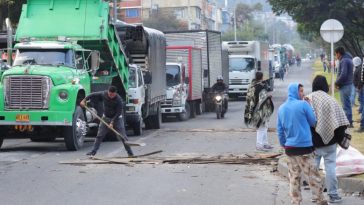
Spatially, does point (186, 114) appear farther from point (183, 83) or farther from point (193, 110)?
point (183, 83)

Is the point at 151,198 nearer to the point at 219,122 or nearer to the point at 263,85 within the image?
the point at 263,85

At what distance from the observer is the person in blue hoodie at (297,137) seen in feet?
29.8

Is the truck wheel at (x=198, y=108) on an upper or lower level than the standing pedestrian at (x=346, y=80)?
lower

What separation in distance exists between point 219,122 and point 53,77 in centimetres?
1099

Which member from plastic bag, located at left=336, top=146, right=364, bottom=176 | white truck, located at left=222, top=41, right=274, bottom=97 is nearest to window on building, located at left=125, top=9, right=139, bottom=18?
white truck, located at left=222, top=41, right=274, bottom=97

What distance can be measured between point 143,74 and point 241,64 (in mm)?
20795

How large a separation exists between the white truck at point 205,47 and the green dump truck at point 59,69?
10584mm

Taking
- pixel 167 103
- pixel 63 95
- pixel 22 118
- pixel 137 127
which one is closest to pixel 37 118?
pixel 22 118

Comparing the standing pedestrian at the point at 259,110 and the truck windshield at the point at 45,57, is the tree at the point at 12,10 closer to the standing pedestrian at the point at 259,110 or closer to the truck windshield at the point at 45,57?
the truck windshield at the point at 45,57

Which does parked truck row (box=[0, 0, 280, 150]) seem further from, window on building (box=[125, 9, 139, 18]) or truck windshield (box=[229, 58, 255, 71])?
window on building (box=[125, 9, 139, 18])

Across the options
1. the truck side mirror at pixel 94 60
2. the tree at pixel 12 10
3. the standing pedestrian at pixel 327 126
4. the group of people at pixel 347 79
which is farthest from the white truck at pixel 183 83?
the standing pedestrian at pixel 327 126

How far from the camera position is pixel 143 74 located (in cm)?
2230

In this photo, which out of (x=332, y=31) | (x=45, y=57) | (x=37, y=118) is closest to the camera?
(x=37, y=118)

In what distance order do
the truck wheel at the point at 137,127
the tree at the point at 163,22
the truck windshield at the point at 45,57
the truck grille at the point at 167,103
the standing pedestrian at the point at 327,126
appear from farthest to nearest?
1. the tree at the point at 163,22
2. the truck grille at the point at 167,103
3. the truck wheel at the point at 137,127
4. the truck windshield at the point at 45,57
5. the standing pedestrian at the point at 327,126
